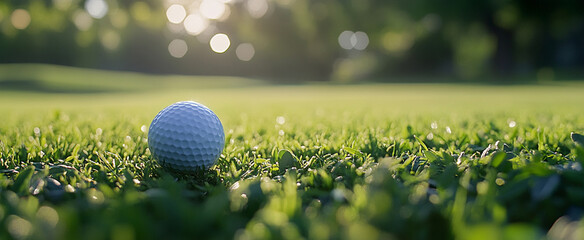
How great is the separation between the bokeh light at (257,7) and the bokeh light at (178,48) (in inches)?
468

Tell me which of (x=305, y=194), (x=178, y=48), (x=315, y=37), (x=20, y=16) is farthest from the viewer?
(x=178, y=48)

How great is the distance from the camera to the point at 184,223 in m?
0.88

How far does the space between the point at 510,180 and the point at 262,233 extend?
2.78 feet

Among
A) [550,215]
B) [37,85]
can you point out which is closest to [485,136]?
[550,215]

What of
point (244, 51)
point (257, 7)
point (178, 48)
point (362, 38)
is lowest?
point (244, 51)

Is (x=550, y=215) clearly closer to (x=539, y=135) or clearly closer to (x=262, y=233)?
(x=262, y=233)

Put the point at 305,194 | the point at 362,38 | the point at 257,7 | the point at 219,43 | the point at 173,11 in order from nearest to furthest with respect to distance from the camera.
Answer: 1. the point at 305,194
2. the point at 173,11
3. the point at 362,38
4. the point at 257,7
5. the point at 219,43

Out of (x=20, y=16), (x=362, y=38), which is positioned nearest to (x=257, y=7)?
(x=362, y=38)

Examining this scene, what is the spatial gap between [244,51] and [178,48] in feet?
25.1

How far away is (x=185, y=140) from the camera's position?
175 centimetres

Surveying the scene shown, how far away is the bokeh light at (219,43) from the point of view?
1670 inches

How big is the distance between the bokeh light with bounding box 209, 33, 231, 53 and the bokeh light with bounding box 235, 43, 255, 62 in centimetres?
134

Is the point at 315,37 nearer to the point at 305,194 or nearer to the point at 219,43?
the point at 219,43

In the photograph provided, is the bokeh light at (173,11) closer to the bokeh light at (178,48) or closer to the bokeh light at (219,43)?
the bokeh light at (219,43)
